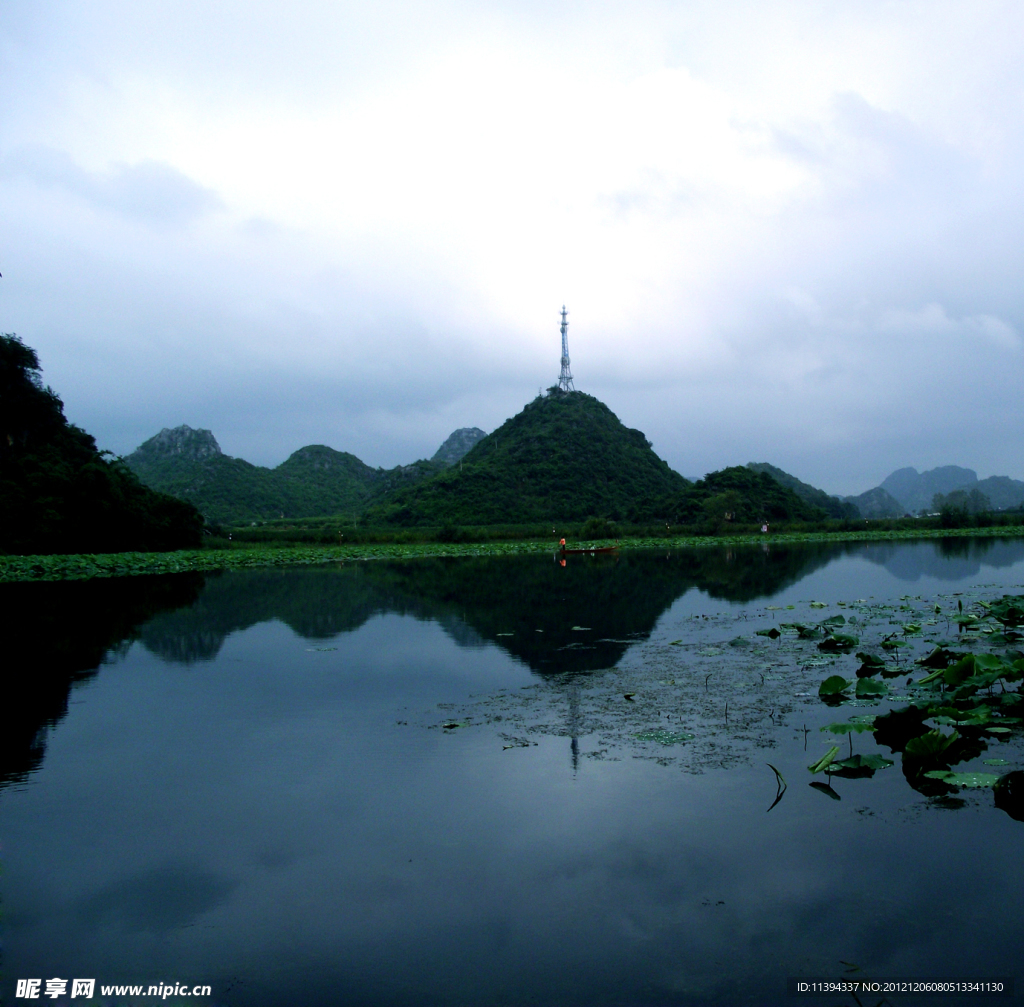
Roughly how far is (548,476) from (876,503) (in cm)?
14163

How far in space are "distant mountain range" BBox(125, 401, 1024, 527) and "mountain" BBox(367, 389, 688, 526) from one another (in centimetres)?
15

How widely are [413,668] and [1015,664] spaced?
7148mm

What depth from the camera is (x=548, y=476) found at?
79.2 meters

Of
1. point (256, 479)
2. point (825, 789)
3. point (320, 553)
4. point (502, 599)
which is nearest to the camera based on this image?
point (825, 789)

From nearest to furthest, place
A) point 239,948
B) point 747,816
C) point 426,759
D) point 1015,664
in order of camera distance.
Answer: point 239,948 → point 747,816 → point 426,759 → point 1015,664

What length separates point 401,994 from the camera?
3.52m

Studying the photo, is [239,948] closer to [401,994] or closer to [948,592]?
[401,994]

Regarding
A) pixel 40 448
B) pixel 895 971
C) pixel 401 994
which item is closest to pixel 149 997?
pixel 401 994

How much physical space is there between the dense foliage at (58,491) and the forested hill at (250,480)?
4283cm

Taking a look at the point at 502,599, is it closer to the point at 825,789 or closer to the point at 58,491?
the point at 825,789

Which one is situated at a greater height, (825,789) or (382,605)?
(825,789)

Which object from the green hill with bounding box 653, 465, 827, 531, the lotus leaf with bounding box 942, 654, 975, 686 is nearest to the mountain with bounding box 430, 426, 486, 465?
the green hill with bounding box 653, 465, 827, 531

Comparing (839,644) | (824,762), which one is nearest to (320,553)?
(839,644)

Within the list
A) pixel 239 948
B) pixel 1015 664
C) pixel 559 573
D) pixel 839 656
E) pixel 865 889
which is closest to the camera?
pixel 239 948
